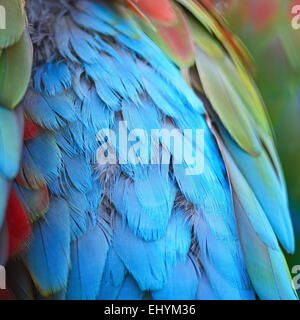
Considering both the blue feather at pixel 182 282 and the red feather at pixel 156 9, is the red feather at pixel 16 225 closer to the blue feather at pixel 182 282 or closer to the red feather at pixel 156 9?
the blue feather at pixel 182 282

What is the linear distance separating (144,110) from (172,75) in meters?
0.10

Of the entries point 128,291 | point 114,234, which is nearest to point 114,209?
point 114,234

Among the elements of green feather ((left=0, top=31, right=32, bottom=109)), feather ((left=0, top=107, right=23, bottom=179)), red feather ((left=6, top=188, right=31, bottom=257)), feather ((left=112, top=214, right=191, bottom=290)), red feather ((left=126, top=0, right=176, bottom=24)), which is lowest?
feather ((left=112, top=214, right=191, bottom=290))

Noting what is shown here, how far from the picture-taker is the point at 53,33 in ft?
3.31

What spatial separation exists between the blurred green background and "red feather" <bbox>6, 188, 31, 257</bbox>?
547mm

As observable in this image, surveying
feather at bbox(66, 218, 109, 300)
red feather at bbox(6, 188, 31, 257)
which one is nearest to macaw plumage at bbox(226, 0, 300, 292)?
feather at bbox(66, 218, 109, 300)

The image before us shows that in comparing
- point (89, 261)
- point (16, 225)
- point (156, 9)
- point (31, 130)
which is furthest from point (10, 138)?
point (156, 9)

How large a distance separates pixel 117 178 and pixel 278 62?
43cm

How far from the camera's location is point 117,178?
0.96 meters

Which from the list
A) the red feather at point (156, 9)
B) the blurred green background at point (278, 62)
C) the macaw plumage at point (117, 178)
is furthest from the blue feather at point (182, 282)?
the red feather at point (156, 9)

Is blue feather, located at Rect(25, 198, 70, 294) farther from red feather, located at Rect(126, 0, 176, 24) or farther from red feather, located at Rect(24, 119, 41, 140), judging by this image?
red feather, located at Rect(126, 0, 176, 24)

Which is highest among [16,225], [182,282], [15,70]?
[15,70]

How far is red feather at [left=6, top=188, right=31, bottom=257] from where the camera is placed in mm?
951

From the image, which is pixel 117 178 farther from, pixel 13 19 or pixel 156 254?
pixel 13 19
